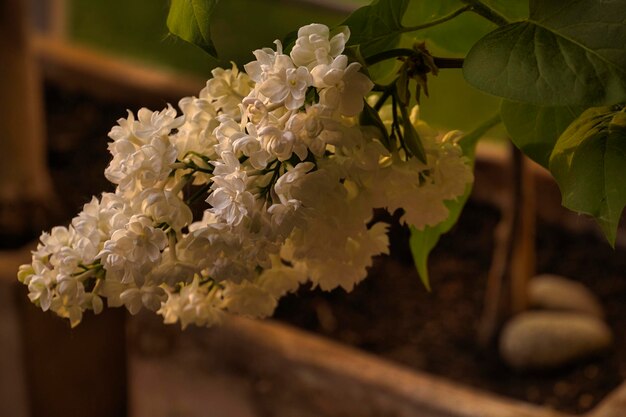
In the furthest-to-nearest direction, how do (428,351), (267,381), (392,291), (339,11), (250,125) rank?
(339,11) < (392,291) < (428,351) < (267,381) < (250,125)

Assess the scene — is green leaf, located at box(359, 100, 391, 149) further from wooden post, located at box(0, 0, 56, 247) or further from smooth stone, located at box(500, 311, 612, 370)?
wooden post, located at box(0, 0, 56, 247)

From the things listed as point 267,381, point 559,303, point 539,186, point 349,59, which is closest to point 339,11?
point 539,186

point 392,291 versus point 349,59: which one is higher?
point 349,59

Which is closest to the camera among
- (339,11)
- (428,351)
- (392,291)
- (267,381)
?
(267,381)

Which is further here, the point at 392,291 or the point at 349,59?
the point at 392,291

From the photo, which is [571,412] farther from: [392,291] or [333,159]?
[333,159]

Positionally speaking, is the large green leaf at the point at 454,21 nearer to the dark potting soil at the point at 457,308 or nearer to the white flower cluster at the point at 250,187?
the white flower cluster at the point at 250,187

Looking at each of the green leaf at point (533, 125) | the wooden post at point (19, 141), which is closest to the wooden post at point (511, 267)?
the wooden post at point (19, 141)
